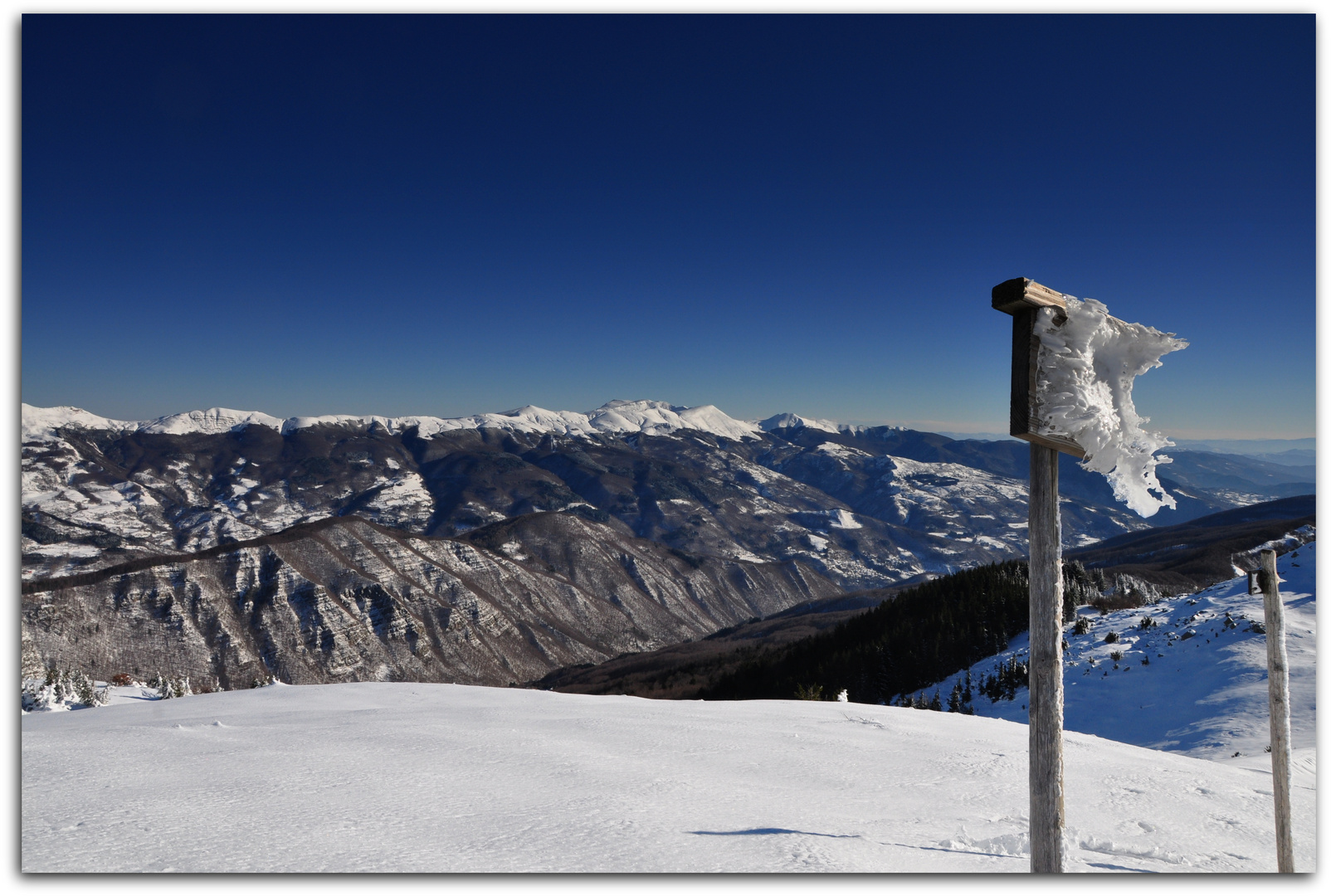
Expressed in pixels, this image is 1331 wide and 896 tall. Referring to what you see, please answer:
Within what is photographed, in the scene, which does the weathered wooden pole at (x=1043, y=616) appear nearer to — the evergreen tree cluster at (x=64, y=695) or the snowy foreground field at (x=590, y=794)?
the snowy foreground field at (x=590, y=794)

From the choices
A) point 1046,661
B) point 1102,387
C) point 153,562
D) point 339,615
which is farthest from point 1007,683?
point 153,562

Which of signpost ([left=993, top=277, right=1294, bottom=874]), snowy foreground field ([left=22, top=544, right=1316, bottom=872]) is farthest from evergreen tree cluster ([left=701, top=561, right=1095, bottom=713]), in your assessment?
signpost ([left=993, top=277, right=1294, bottom=874])

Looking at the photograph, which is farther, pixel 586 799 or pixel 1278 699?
pixel 586 799

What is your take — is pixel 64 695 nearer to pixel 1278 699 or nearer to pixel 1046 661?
pixel 1046 661

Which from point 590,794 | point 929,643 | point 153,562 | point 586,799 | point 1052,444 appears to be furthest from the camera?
point 153,562

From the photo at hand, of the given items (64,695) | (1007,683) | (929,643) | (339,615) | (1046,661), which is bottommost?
(339,615)

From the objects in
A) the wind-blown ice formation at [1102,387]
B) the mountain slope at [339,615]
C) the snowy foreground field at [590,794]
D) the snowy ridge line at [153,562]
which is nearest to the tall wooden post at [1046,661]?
the wind-blown ice formation at [1102,387]
